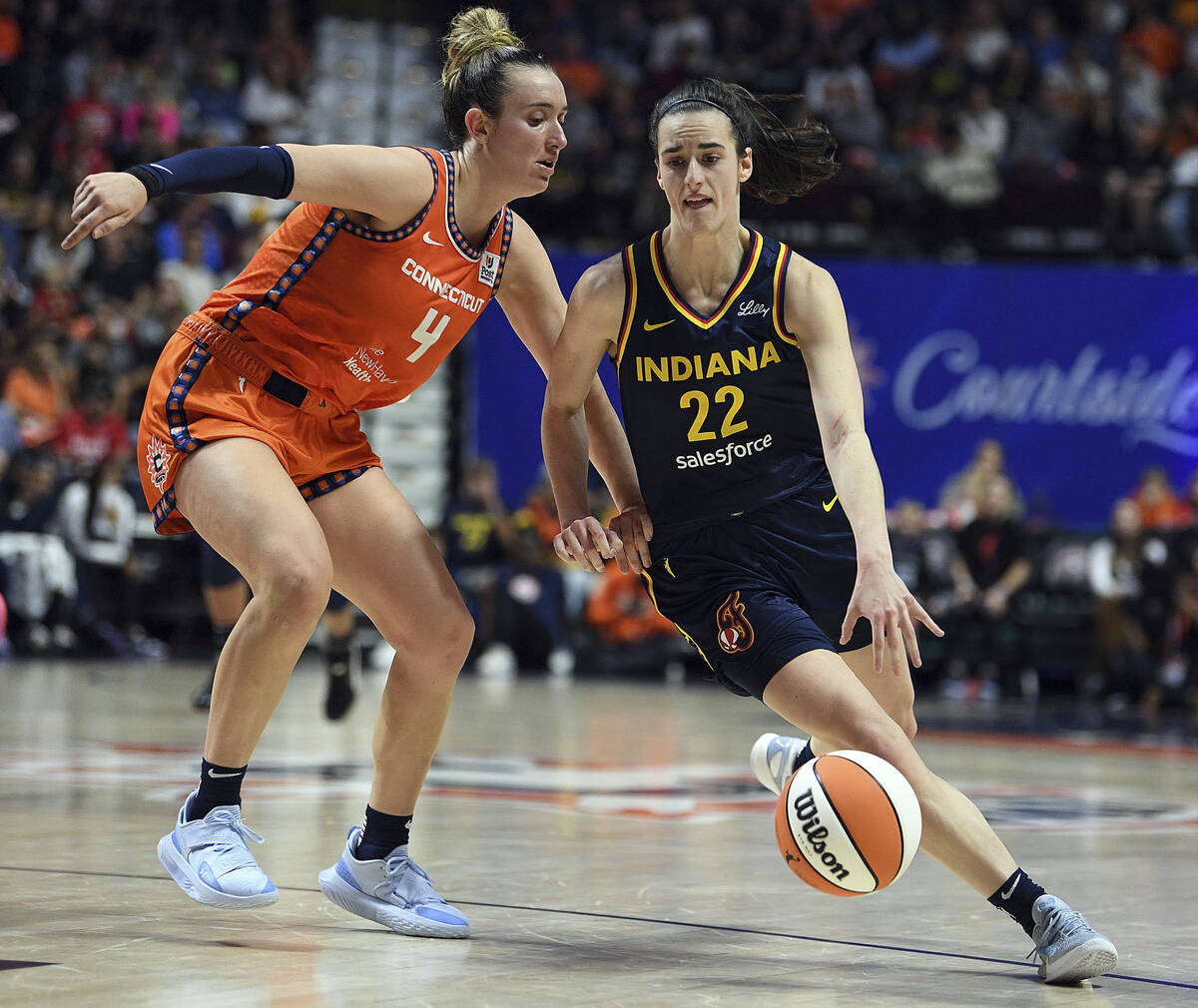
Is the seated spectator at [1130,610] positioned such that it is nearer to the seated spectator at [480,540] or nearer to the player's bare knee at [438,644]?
the seated spectator at [480,540]

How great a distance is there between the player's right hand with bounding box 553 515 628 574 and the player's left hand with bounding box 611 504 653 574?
0.09 meters

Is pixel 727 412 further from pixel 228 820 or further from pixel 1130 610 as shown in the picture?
pixel 1130 610

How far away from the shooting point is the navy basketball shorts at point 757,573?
13.1 ft

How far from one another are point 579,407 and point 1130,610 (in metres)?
9.31

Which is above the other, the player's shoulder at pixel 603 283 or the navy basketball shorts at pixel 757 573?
the player's shoulder at pixel 603 283

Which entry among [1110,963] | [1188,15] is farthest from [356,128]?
[1110,963]

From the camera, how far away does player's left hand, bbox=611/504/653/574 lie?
419 cm

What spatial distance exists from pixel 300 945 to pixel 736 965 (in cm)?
94

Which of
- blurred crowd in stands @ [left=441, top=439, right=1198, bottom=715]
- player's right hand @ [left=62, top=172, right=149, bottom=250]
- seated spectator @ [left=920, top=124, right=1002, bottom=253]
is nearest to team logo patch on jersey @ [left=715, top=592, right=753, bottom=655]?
player's right hand @ [left=62, top=172, right=149, bottom=250]

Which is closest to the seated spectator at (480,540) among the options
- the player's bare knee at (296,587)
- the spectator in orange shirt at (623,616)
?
the spectator in orange shirt at (623,616)

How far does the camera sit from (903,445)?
14633mm

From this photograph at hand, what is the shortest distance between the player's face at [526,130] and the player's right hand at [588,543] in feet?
2.58

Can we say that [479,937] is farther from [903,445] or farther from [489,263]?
[903,445]

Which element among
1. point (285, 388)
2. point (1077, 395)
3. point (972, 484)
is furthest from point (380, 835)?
point (1077, 395)
